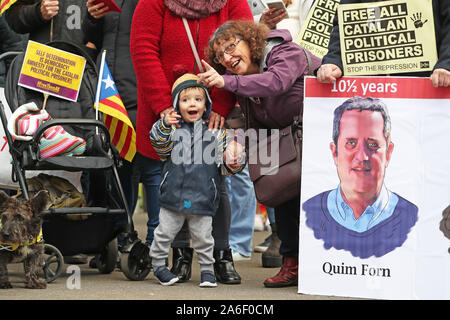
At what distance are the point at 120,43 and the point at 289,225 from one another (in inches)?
73.2

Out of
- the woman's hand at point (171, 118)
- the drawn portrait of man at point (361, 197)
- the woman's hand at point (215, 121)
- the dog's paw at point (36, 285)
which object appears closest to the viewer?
the drawn portrait of man at point (361, 197)

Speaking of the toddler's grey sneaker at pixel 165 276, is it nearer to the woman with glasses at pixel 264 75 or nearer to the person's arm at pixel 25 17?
the woman with glasses at pixel 264 75

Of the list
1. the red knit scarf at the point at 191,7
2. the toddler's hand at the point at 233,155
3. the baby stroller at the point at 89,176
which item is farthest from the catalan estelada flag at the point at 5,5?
the toddler's hand at the point at 233,155

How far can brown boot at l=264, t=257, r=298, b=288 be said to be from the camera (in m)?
5.12

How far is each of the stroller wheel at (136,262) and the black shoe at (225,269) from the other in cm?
43

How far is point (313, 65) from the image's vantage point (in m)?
5.09

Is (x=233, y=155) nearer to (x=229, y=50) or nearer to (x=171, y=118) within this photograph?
(x=171, y=118)

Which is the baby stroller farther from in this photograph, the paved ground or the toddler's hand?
the toddler's hand

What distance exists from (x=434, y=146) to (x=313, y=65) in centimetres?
91

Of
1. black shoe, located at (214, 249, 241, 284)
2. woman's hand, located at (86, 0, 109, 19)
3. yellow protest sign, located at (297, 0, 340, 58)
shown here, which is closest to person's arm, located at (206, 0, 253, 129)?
yellow protest sign, located at (297, 0, 340, 58)

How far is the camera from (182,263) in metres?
5.35

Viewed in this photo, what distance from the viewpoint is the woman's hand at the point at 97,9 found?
5773 millimetres

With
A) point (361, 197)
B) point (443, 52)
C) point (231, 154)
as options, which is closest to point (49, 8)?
point (231, 154)

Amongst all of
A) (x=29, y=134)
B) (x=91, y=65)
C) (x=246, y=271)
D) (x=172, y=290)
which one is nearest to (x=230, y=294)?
(x=172, y=290)
